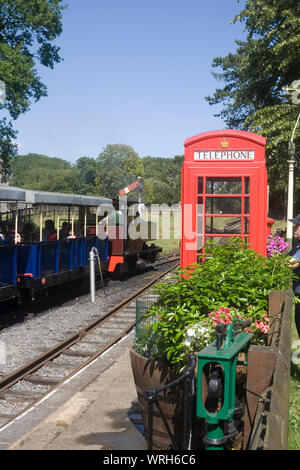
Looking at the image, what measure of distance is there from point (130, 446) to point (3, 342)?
5.67 m

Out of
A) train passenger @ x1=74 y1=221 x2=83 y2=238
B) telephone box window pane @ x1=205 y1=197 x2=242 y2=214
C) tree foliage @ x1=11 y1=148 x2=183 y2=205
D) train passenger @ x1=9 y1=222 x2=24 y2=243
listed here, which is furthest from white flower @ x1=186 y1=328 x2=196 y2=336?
tree foliage @ x1=11 y1=148 x2=183 y2=205

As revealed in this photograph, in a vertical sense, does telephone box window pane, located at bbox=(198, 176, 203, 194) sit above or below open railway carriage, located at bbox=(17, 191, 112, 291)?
above

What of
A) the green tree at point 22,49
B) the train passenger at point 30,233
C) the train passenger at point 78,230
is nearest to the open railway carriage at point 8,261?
the train passenger at point 30,233

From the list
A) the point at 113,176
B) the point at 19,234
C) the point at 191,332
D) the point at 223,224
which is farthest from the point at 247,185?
the point at 113,176

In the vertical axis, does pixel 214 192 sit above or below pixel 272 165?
below

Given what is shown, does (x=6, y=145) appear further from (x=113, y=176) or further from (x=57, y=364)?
(x=113, y=176)

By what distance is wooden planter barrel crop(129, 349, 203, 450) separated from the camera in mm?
4375

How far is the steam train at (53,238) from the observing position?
11523 millimetres

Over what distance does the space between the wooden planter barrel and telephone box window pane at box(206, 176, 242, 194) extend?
3.91m

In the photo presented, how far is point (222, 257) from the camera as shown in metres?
5.81

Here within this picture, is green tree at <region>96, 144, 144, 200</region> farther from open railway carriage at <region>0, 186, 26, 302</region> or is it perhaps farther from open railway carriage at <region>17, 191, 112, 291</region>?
open railway carriage at <region>0, 186, 26, 302</region>
